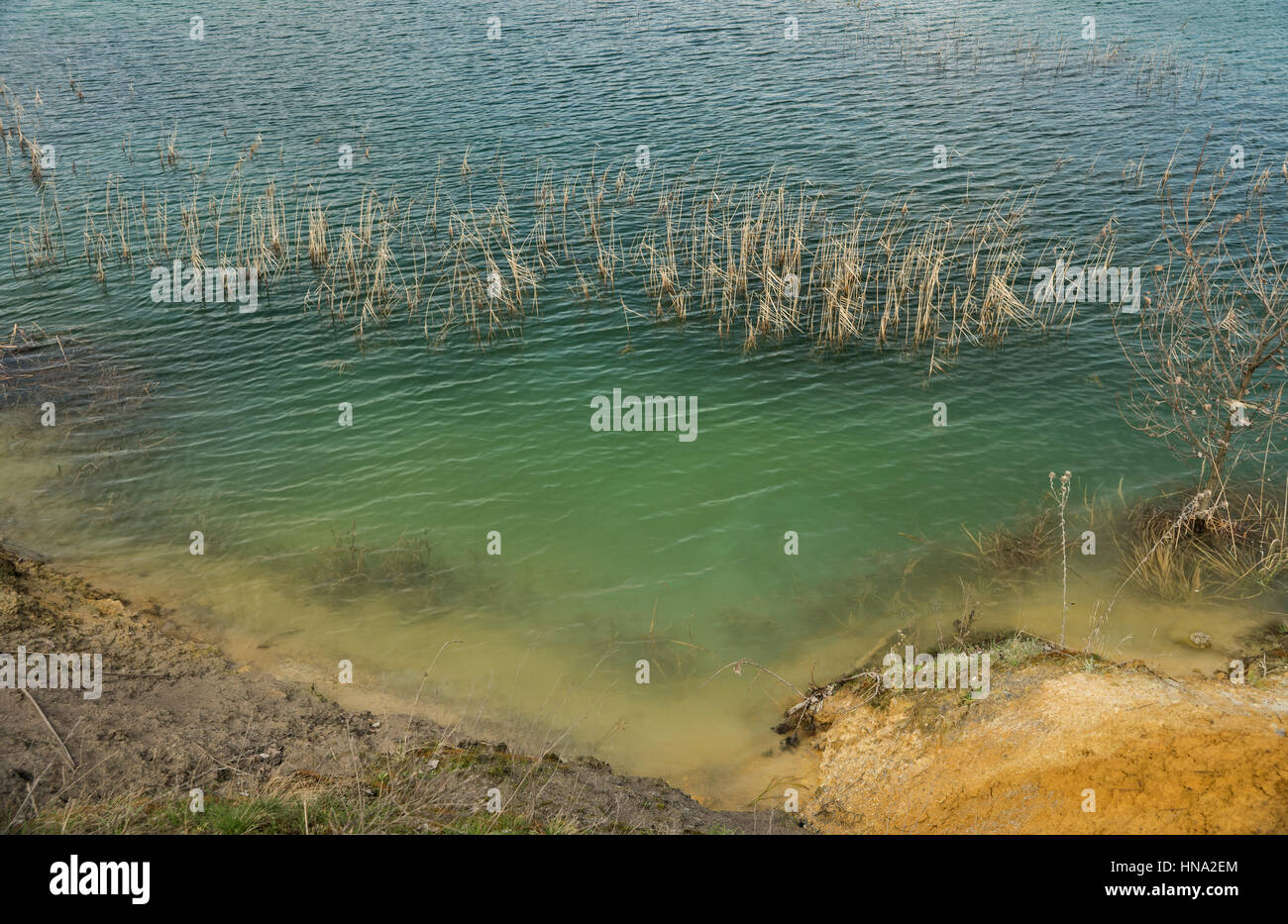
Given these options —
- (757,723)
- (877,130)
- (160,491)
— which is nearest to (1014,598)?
(757,723)

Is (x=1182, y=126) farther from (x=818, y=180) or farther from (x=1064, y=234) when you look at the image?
(x=818, y=180)

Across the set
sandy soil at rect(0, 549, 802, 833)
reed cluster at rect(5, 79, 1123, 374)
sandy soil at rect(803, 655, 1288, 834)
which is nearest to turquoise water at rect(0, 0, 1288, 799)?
reed cluster at rect(5, 79, 1123, 374)

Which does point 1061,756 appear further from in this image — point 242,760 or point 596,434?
point 596,434

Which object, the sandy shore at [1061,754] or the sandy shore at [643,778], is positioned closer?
the sandy shore at [643,778]

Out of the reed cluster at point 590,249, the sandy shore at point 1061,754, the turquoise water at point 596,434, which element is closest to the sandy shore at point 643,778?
the sandy shore at point 1061,754

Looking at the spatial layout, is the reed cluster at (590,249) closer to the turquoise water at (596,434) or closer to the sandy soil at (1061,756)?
the turquoise water at (596,434)

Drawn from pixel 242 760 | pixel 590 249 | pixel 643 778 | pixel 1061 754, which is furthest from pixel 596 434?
pixel 1061 754
